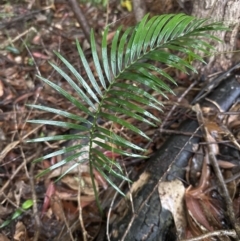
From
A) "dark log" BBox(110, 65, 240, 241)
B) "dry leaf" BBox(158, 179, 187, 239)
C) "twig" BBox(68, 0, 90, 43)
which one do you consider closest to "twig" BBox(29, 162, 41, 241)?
"dark log" BBox(110, 65, 240, 241)

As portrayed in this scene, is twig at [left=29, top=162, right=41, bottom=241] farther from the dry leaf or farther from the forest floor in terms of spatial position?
the dry leaf

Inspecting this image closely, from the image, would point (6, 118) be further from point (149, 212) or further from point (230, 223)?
point (230, 223)

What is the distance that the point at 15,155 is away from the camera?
2.10 meters

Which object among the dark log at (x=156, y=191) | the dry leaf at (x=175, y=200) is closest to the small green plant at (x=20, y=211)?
the dark log at (x=156, y=191)

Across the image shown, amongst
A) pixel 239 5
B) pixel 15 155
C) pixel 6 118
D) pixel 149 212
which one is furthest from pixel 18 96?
pixel 239 5

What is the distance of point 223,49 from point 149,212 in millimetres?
1085

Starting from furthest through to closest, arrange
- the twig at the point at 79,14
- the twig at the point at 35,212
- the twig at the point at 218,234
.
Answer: the twig at the point at 79,14 → the twig at the point at 35,212 → the twig at the point at 218,234

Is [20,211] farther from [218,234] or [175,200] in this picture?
[218,234]

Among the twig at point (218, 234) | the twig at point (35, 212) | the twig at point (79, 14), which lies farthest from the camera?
the twig at point (79, 14)

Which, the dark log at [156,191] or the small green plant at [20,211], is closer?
the dark log at [156,191]

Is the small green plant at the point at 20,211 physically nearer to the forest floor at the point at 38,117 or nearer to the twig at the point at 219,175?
the forest floor at the point at 38,117

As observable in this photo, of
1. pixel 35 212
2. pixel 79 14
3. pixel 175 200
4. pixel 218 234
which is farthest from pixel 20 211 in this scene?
pixel 79 14

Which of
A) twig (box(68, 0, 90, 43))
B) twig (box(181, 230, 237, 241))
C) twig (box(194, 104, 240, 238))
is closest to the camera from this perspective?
twig (box(181, 230, 237, 241))

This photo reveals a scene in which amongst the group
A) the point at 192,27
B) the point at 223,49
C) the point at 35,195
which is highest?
the point at 192,27
